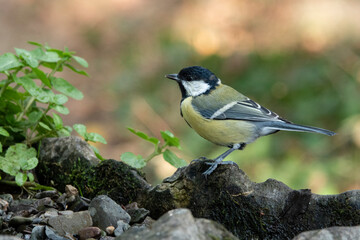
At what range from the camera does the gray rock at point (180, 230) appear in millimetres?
1503

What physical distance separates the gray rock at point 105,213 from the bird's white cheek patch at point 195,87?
1.12 metres

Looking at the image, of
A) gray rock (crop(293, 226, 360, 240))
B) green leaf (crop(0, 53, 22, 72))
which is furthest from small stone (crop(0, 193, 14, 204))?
gray rock (crop(293, 226, 360, 240))

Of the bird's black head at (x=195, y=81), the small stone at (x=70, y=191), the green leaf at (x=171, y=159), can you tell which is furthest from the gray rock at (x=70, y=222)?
the bird's black head at (x=195, y=81)

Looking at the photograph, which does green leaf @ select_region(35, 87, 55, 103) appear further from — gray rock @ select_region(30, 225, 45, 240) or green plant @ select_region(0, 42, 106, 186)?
gray rock @ select_region(30, 225, 45, 240)

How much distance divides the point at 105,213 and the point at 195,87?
48.1 inches

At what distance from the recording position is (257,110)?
299 cm

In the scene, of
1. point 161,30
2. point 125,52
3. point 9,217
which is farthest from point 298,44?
point 9,217

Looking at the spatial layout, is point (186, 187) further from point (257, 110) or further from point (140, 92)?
point (140, 92)

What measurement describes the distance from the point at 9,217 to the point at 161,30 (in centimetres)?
616

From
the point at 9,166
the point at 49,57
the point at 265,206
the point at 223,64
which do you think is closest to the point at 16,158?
the point at 9,166

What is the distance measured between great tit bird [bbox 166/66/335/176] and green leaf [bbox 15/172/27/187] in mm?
1001

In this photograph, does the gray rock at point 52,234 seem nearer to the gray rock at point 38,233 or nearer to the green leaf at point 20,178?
the gray rock at point 38,233

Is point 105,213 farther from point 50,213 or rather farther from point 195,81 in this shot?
point 195,81

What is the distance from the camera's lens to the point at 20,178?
2338 mm
